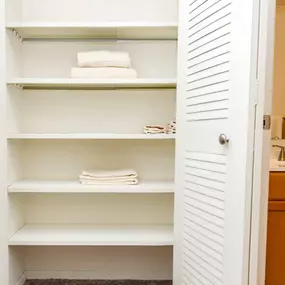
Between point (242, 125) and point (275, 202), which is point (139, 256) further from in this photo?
point (242, 125)

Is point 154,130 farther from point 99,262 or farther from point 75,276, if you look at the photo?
point 75,276

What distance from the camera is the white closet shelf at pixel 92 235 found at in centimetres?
215

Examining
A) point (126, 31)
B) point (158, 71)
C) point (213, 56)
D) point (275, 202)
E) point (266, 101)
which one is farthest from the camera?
point (158, 71)

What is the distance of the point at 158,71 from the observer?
7.99 ft

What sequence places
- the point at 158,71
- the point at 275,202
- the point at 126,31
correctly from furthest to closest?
the point at 158,71 → the point at 126,31 → the point at 275,202

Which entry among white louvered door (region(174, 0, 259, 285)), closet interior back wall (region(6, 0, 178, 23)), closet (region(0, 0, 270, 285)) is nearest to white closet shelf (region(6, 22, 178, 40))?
closet (region(0, 0, 270, 285))

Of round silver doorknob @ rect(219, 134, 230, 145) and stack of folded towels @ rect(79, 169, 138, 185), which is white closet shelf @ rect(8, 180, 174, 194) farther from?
round silver doorknob @ rect(219, 134, 230, 145)

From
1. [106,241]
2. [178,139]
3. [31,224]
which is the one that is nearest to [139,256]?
[106,241]

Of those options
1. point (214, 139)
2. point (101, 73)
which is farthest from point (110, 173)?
point (214, 139)

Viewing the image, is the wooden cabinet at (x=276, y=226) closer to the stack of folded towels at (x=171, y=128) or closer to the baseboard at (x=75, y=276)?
the stack of folded towels at (x=171, y=128)

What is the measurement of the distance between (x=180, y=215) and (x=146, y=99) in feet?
2.71

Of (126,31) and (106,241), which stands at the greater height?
(126,31)

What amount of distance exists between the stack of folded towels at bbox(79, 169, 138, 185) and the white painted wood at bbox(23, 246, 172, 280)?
21.8 inches

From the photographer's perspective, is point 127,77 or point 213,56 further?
point 127,77
